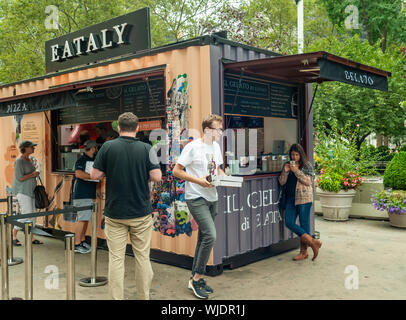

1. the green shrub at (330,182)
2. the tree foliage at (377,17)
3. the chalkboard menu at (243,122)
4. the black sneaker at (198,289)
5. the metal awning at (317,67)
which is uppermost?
the tree foliage at (377,17)

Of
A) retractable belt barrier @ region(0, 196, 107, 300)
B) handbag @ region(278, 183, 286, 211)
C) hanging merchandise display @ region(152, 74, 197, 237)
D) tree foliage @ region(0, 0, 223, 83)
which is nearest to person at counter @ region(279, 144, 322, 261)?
handbag @ region(278, 183, 286, 211)

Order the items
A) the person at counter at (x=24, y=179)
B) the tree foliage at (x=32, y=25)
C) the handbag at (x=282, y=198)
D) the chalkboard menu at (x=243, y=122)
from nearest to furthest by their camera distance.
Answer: the chalkboard menu at (x=243, y=122) < the handbag at (x=282, y=198) < the person at counter at (x=24, y=179) < the tree foliage at (x=32, y=25)

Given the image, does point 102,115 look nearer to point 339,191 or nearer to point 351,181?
point 339,191

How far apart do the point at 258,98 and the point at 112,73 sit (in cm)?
240

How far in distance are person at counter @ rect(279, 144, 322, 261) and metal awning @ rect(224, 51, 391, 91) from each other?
1.16 metres

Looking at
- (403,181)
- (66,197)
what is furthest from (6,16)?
(403,181)

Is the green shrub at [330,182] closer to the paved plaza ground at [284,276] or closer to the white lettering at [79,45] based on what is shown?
the paved plaza ground at [284,276]

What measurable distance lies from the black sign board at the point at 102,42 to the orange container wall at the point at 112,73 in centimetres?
66

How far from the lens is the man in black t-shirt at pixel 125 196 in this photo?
3.96 m

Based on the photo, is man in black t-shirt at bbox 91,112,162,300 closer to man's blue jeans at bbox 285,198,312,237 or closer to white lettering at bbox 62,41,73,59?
man's blue jeans at bbox 285,198,312,237

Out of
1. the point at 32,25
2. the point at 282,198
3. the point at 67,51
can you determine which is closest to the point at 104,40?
the point at 67,51

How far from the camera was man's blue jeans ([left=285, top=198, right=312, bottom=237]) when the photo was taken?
20.5 feet

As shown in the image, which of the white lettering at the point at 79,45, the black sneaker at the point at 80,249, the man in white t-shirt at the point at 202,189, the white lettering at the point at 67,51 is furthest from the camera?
the white lettering at the point at 67,51

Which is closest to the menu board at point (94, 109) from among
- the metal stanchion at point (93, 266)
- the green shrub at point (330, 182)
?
the metal stanchion at point (93, 266)
